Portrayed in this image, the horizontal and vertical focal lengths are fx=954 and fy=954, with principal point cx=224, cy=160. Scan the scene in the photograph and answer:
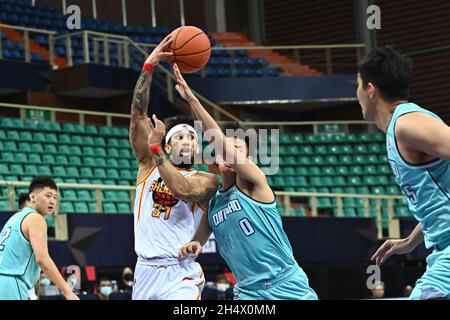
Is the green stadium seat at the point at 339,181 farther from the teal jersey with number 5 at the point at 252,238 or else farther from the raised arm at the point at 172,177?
the teal jersey with number 5 at the point at 252,238

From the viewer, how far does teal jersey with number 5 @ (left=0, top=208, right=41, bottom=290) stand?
7.38 metres

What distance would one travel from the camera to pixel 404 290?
17438 millimetres

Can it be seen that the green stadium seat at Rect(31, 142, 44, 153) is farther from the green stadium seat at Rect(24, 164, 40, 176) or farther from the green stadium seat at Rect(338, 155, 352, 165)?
the green stadium seat at Rect(338, 155, 352, 165)

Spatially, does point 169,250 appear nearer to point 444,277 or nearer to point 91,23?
point 444,277

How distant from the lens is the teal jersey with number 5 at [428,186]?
4281 mm

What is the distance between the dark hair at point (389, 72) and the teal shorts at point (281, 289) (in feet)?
5.57

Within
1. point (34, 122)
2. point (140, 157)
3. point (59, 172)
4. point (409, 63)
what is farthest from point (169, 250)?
point (34, 122)

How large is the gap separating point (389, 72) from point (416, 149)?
1.37 ft

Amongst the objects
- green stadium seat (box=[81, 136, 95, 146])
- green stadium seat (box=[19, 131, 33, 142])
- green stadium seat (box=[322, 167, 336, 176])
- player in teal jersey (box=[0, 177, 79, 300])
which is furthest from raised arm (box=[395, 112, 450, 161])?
green stadium seat (box=[322, 167, 336, 176])

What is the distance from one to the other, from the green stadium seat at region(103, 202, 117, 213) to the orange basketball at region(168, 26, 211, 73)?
29.5 ft

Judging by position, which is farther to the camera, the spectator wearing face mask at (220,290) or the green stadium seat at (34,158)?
the green stadium seat at (34,158)

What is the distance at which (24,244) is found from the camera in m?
7.38

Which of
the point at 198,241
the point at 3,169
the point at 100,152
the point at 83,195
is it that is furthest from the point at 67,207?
the point at 198,241

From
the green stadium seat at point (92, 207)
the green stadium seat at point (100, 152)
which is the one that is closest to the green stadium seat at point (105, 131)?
the green stadium seat at point (100, 152)
